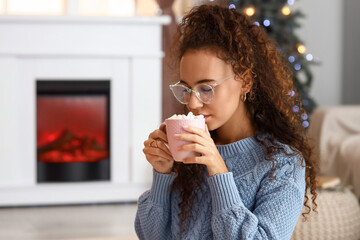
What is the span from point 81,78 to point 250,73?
2852 millimetres

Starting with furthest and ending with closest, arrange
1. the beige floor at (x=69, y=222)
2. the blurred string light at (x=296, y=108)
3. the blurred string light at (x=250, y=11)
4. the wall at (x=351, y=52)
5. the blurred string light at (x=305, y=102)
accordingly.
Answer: the wall at (x=351, y=52), the blurred string light at (x=305, y=102), the blurred string light at (x=250, y=11), the beige floor at (x=69, y=222), the blurred string light at (x=296, y=108)

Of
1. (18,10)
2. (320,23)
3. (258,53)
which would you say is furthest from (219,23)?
(320,23)

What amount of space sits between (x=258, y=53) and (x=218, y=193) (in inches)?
15.2

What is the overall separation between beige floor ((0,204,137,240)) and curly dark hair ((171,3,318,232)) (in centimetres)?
172

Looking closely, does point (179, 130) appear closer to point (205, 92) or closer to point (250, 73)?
point (205, 92)

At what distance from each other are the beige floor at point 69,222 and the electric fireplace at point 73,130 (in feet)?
0.86

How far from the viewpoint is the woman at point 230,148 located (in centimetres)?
128

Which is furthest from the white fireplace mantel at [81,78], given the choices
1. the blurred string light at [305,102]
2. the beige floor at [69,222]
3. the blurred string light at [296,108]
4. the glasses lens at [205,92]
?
the glasses lens at [205,92]

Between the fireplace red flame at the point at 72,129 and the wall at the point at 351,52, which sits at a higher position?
the wall at the point at 351,52

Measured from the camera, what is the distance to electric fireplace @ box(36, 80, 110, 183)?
411cm

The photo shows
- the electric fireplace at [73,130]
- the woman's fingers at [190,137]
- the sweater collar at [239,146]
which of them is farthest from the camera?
the electric fireplace at [73,130]

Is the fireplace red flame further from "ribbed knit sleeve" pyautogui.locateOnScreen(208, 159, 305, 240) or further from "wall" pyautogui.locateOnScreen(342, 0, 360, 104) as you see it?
"ribbed knit sleeve" pyautogui.locateOnScreen(208, 159, 305, 240)

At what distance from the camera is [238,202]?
4.22 feet

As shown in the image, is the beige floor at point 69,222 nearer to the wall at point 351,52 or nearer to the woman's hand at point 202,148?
the woman's hand at point 202,148
